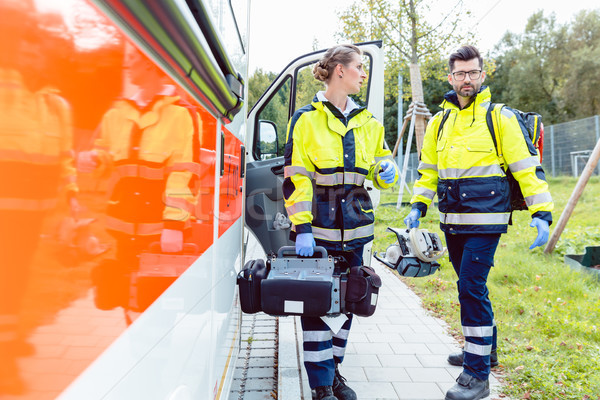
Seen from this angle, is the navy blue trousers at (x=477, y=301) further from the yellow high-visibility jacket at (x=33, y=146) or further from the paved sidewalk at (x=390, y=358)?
the yellow high-visibility jacket at (x=33, y=146)

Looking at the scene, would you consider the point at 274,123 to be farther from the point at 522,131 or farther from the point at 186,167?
the point at 186,167

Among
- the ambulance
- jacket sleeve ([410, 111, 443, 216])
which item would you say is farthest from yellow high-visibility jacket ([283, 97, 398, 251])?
the ambulance

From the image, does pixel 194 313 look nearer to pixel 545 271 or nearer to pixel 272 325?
pixel 272 325

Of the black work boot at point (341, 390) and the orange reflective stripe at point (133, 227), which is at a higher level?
the orange reflective stripe at point (133, 227)

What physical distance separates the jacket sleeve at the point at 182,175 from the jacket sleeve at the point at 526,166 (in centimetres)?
224

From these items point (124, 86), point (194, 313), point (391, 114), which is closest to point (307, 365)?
point (194, 313)

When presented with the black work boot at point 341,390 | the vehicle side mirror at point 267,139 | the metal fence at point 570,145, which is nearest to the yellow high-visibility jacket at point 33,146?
the black work boot at point 341,390

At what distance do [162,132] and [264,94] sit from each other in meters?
3.87

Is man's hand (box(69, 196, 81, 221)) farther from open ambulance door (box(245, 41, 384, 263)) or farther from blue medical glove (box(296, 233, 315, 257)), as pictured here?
open ambulance door (box(245, 41, 384, 263))

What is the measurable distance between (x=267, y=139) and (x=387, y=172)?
6.30 ft

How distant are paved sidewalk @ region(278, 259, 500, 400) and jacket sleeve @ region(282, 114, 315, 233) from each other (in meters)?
1.09

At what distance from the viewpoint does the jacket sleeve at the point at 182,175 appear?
3.23 feet

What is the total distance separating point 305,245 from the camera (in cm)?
276

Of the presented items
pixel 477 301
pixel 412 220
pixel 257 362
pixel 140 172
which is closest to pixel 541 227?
pixel 477 301
